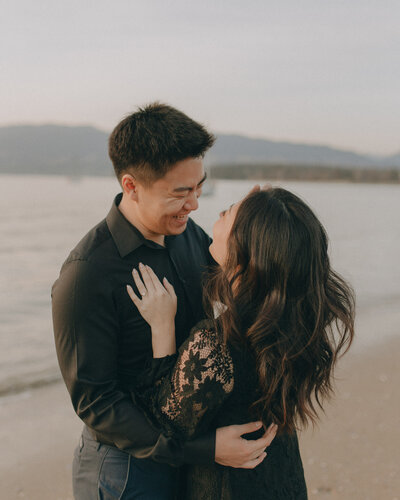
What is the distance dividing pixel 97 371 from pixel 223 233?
27.8 inches

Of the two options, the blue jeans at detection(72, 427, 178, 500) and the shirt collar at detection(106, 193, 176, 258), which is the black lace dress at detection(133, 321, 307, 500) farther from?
the shirt collar at detection(106, 193, 176, 258)

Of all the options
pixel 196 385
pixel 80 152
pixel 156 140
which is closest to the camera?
pixel 196 385

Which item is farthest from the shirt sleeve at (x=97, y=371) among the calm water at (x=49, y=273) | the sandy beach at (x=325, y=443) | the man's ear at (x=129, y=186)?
the calm water at (x=49, y=273)

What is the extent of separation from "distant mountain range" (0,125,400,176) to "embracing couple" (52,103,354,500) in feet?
218

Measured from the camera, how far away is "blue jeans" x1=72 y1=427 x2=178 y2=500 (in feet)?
6.13

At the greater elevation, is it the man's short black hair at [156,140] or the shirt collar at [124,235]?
the man's short black hair at [156,140]

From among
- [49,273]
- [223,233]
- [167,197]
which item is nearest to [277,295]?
[223,233]

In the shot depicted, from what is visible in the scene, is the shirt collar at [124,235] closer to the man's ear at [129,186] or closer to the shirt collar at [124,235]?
the shirt collar at [124,235]

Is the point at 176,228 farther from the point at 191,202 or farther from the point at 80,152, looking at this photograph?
the point at 80,152

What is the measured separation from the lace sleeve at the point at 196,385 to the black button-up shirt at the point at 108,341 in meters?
0.09

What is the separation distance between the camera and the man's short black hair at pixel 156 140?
2020mm

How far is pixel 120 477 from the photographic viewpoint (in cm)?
187

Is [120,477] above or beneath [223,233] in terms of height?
beneath

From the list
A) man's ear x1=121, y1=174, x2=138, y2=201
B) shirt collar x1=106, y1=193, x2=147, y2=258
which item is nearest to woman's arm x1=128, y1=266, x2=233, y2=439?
shirt collar x1=106, y1=193, x2=147, y2=258
